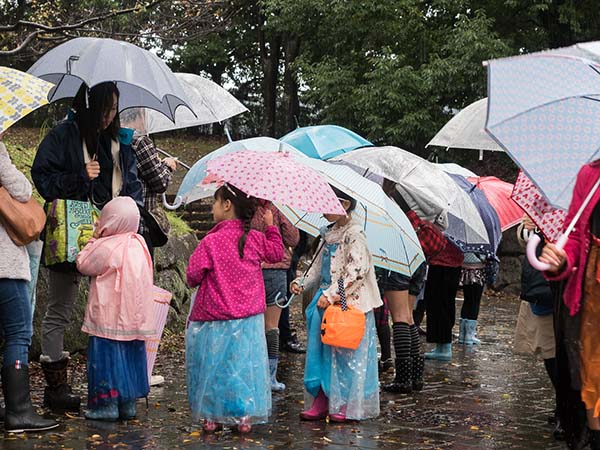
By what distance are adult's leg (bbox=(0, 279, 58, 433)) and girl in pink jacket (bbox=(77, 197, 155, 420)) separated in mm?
580

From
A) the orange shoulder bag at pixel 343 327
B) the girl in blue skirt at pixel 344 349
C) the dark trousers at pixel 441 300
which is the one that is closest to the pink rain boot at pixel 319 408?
the girl in blue skirt at pixel 344 349

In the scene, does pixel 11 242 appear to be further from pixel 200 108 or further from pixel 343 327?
pixel 200 108

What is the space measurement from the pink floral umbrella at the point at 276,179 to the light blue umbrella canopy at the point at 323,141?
6.26 ft

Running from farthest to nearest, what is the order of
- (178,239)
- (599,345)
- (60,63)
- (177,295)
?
(178,239)
(177,295)
(60,63)
(599,345)

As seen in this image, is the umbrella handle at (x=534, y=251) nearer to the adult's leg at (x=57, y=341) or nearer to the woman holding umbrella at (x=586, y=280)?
the woman holding umbrella at (x=586, y=280)

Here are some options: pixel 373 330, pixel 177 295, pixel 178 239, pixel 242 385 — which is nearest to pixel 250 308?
pixel 242 385

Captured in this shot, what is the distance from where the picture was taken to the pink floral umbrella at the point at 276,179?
Result: 6414mm

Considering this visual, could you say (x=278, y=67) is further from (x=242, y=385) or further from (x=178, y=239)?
(x=242, y=385)

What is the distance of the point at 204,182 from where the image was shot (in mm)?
6703

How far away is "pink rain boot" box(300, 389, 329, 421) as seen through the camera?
723 centimetres

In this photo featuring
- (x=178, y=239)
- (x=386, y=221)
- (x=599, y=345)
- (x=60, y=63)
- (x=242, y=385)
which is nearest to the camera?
(x=599, y=345)

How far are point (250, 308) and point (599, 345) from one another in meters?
2.35

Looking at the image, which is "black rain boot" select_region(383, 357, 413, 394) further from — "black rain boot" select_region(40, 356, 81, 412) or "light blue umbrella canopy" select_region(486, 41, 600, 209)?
"light blue umbrella canopy" select_region(486, 41, 600, 209)

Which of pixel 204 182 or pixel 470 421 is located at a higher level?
pixel 204 182
